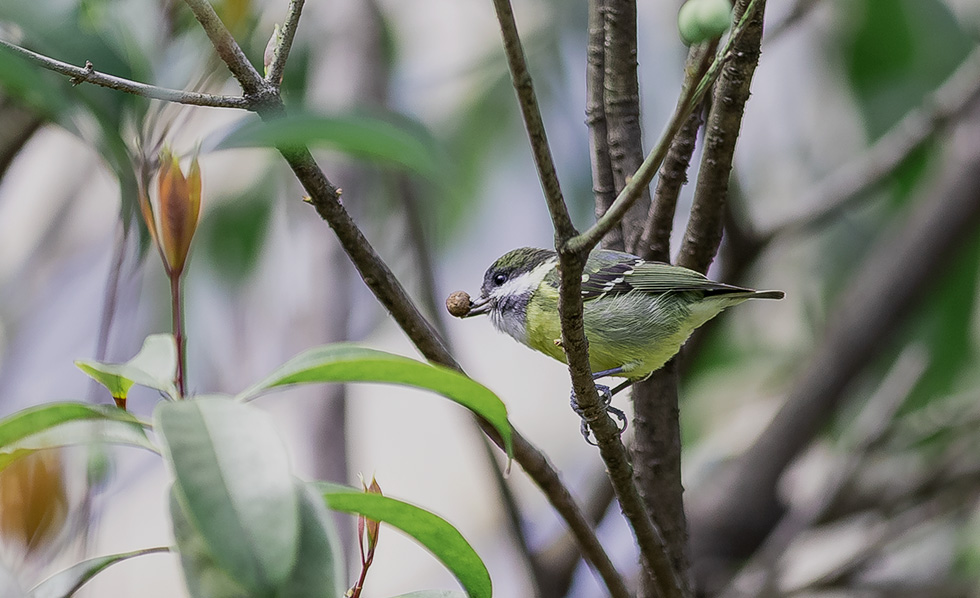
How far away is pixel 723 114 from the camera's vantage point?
1342mm

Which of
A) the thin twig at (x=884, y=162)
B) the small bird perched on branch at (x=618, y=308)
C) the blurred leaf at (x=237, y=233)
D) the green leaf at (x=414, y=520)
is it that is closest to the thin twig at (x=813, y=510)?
the thin twig at (x=884, y=162)

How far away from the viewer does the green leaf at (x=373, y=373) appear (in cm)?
80

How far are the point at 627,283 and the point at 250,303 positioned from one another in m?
1.67

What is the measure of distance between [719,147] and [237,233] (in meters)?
2.38

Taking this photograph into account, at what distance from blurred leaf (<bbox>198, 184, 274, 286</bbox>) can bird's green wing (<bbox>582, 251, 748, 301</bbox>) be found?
150 centimetres

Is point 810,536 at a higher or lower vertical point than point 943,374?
lower

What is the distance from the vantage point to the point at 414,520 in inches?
35.8

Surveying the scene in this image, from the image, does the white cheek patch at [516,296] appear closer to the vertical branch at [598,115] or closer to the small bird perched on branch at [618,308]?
the small bird perched on branch at [618,308]

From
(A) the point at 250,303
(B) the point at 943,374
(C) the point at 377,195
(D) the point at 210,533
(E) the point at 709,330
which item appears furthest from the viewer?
(C) the point at 377,195

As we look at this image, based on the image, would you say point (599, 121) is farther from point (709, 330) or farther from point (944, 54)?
point (944, 54)

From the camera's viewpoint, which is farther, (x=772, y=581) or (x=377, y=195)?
(x=377, y=195)

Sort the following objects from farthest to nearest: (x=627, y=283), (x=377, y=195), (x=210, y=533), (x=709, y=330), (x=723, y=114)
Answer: (x=377, y=195)
(x=709, y=330)
(x=627, y=283)
(x=723, y=114)
(x=210, y=533)

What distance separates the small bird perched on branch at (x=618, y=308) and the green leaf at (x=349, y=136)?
976 mm

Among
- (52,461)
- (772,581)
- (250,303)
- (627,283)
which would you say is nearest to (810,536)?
(772,581)
